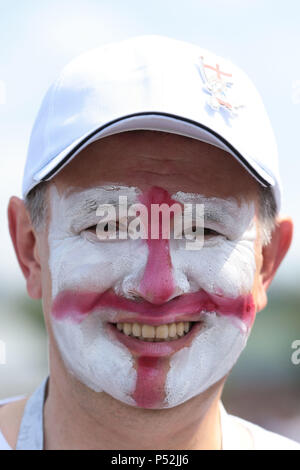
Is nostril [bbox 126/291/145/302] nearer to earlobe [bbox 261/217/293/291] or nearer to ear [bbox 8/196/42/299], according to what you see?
ear [bbox 8/196/42/299]

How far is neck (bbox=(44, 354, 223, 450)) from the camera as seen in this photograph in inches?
98.8

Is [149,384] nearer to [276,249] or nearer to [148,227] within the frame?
[148,227]

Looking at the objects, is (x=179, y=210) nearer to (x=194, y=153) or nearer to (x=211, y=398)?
(x=194, y=153)

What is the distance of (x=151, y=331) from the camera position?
244cm

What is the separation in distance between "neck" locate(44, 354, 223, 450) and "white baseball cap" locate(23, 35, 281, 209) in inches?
33.8

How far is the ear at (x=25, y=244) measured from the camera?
9.06 ft

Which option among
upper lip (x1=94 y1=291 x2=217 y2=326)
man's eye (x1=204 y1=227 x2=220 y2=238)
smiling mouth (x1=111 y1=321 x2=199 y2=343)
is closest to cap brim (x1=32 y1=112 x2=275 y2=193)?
man's eye (x1=204 y1=227 x2=220 y2=238)

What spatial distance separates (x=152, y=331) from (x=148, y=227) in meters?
0.38

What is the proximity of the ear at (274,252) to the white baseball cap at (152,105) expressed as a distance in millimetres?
240

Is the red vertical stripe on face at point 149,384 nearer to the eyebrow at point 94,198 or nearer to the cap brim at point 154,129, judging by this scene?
the eyebrow at point 94,198

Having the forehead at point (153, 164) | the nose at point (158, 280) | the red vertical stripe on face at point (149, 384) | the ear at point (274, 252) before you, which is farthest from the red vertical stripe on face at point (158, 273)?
the ear at point (274, 252)

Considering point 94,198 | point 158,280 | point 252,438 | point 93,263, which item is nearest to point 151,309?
point 158,280
